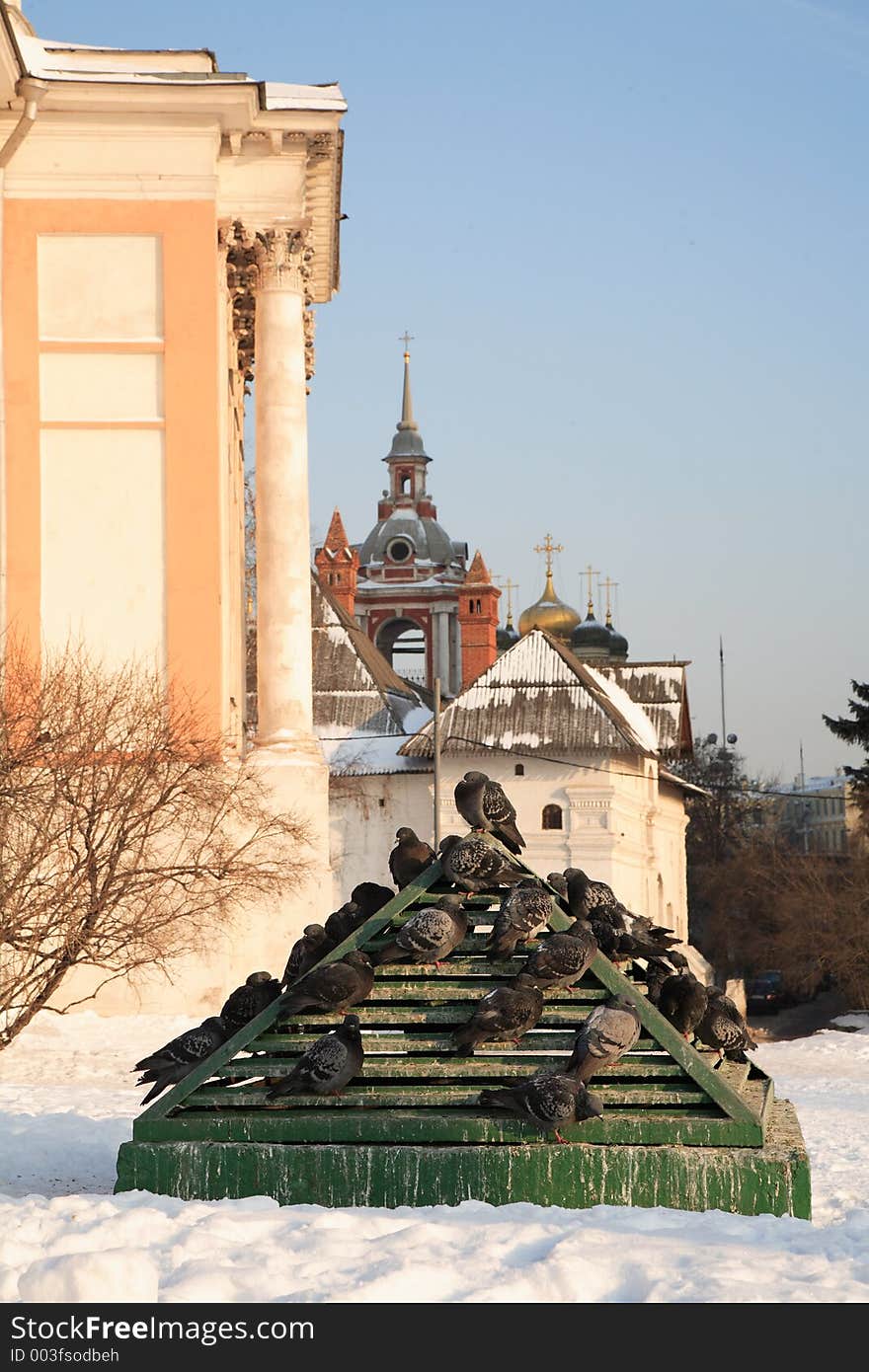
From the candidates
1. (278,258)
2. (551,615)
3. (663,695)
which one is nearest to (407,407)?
(551,615)

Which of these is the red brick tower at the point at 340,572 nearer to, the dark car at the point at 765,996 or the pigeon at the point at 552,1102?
the dark car at the point at 765,996

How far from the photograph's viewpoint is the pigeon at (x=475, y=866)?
1076cm

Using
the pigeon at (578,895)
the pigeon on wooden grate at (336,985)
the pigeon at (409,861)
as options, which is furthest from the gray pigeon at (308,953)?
the pigeon at (578,895)

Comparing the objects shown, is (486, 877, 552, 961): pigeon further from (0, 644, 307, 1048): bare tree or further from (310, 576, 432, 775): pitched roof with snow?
(310, 576, 432, 775): pitched roof with snow

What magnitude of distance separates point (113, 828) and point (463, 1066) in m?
10.8

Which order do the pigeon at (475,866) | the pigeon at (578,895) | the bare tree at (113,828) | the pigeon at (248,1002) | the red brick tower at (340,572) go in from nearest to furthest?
the pigeon at (475,866) → the pigeon at (248,1002) → the pigeon at (578,895) → the bare tree at (113,828) → the red brick tower at (340,572)

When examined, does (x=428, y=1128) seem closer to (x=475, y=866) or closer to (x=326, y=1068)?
(x=326, y=1068)

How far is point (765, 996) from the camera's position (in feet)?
190

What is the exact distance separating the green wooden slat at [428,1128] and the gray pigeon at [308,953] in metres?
1.37

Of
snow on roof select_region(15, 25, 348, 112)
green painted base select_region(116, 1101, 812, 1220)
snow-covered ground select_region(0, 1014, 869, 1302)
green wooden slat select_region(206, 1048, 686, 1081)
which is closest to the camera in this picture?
snow-covered ground select_region(0, 1014, 869, 1302)

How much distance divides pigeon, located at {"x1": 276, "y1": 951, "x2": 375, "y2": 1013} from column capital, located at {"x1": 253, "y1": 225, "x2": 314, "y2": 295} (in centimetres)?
1926

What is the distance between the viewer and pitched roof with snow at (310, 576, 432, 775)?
51.7m

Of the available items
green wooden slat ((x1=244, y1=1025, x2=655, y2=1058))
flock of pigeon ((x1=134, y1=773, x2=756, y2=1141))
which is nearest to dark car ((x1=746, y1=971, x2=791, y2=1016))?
flock of pigeon ((x1=134, y1=773, x2=756, y2=1141))

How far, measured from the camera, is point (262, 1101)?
394 inches
